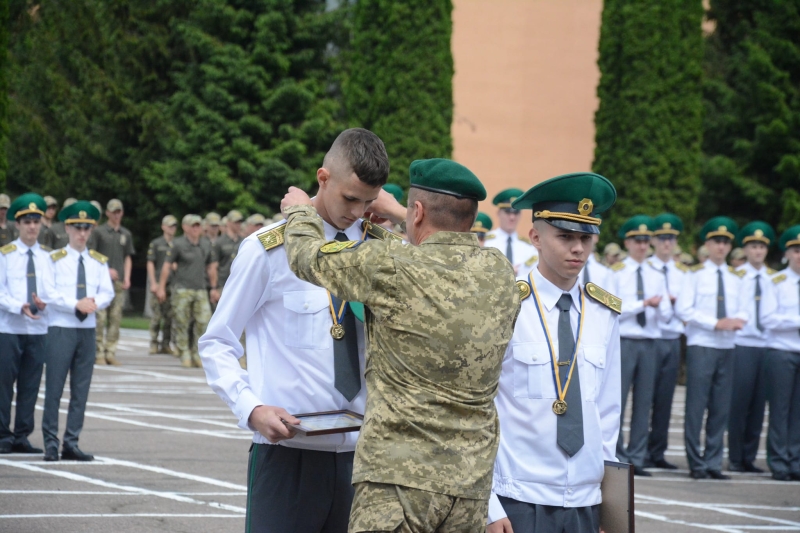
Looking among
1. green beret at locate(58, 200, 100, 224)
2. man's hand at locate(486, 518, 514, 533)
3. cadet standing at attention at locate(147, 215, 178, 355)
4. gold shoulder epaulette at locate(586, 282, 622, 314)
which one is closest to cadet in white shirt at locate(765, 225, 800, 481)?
green beret at locate(58, 200, 100, 224)

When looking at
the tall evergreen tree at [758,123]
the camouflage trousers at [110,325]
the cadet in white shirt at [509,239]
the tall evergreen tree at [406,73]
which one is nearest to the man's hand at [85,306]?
the cadet in white shirt at [509,239]

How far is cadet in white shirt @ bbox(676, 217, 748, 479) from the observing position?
37.6ft

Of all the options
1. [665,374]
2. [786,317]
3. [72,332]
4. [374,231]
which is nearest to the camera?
[374,231]

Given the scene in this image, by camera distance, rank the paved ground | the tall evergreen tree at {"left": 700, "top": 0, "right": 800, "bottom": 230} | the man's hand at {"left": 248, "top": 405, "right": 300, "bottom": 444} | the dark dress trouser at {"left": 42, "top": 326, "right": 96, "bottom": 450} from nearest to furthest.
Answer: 1. the man's hand at {"left": 248, "top": 405, "right": 300, "bottom": 444}
2. the paved ground
3. the dark dress trouser at {"left": 42, "top": 326, "right": 96, "bottom": 450}
4. the tall evergreen tree at {"left": 700, "top": 0, "right": 800, "bottom": 230}

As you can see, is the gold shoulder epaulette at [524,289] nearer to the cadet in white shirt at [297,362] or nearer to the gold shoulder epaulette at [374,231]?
the gold shoulder epaulette at [374,231]

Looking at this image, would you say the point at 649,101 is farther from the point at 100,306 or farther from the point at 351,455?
the point at 351,455

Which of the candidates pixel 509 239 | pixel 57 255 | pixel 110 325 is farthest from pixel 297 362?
pixel 110 325

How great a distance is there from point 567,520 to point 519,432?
40 cm

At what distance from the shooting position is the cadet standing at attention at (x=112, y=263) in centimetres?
1866

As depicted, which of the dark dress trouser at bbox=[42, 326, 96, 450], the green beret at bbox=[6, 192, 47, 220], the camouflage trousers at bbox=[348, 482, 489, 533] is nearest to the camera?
the camouflage trousers at bbox=[348, 482, 489, 533]

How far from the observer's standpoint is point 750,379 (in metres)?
12.1

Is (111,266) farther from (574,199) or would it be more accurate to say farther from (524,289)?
(574,199)

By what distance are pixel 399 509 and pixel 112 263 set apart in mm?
Result: 16453

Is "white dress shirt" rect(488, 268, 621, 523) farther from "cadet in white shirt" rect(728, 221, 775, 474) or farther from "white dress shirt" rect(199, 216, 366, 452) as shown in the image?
"cadet in white shirt" rect(728, 221, 775, 474)
